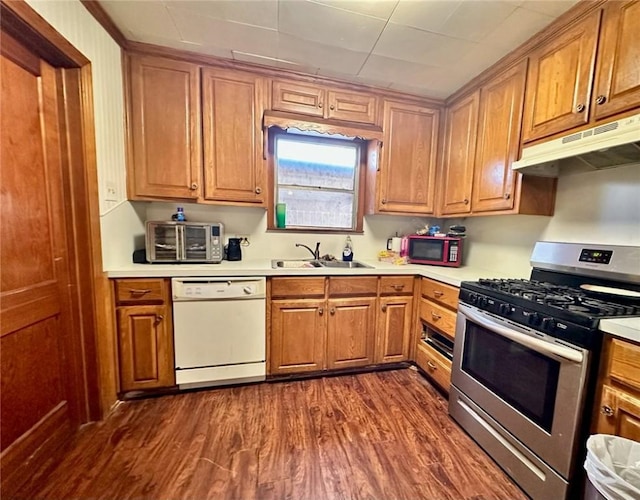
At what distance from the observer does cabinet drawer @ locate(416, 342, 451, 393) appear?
1922mm

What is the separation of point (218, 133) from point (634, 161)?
2.59m

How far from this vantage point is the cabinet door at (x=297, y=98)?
217 cm

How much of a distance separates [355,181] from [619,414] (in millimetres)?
2330

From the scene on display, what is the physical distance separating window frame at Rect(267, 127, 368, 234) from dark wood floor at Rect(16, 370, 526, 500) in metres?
1.42

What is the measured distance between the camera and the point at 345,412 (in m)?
1.80

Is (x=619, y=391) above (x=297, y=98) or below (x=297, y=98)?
below

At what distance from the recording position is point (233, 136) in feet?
6.98

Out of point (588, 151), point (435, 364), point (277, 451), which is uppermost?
point (588, 151)

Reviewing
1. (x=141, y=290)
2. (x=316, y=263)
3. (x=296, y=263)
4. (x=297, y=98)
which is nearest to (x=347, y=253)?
(x=316, y=263)

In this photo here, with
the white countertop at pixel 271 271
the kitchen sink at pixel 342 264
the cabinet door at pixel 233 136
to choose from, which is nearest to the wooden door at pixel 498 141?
the white countertop at pixel 271 271

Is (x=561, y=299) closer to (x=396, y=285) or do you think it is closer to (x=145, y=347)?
(x=396, y=285)

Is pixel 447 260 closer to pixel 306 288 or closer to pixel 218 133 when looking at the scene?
pixel 306 288

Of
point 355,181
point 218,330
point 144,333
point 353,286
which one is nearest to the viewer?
point 144,333

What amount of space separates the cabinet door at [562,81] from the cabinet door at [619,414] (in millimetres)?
1328
